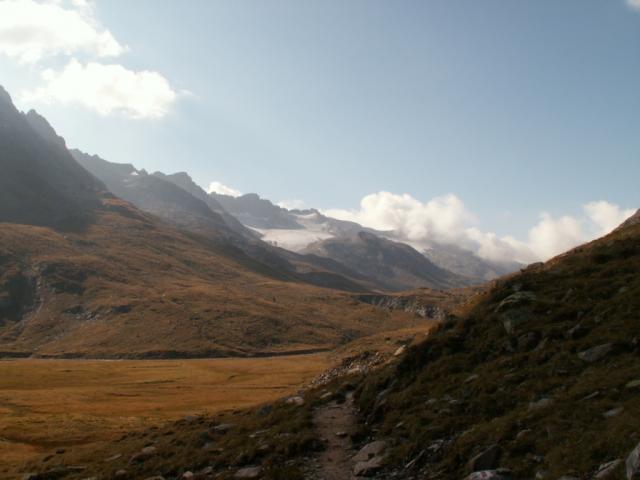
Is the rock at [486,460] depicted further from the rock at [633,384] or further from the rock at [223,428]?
the rock at [223,428]

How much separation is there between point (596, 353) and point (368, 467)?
452 inches

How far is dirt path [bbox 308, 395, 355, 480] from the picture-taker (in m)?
22.5

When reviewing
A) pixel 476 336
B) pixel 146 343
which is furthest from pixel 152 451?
pixel 146 343


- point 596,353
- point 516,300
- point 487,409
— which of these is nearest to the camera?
point 487,409

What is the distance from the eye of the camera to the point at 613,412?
16703 mm

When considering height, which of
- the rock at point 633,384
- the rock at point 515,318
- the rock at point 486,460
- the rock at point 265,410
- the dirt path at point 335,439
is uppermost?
the rock at point 515,318

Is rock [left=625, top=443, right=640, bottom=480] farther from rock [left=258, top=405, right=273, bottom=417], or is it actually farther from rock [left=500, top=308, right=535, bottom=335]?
rock [left=258, top=405, right=273, bottom=417]

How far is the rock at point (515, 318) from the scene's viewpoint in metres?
28.5

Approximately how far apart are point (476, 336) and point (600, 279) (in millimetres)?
8222

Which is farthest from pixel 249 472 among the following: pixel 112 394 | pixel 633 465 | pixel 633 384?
pixel 112 394

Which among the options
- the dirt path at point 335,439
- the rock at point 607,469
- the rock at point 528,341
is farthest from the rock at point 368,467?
the rock at point 528,341

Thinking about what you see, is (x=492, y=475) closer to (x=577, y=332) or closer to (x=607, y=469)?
(x=607, y=469)

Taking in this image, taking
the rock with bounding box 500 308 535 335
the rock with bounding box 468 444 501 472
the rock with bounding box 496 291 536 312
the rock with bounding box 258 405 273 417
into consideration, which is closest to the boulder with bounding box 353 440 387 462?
the rock with bounding box 468 444 501 472

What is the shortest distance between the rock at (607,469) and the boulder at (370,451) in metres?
10.7
